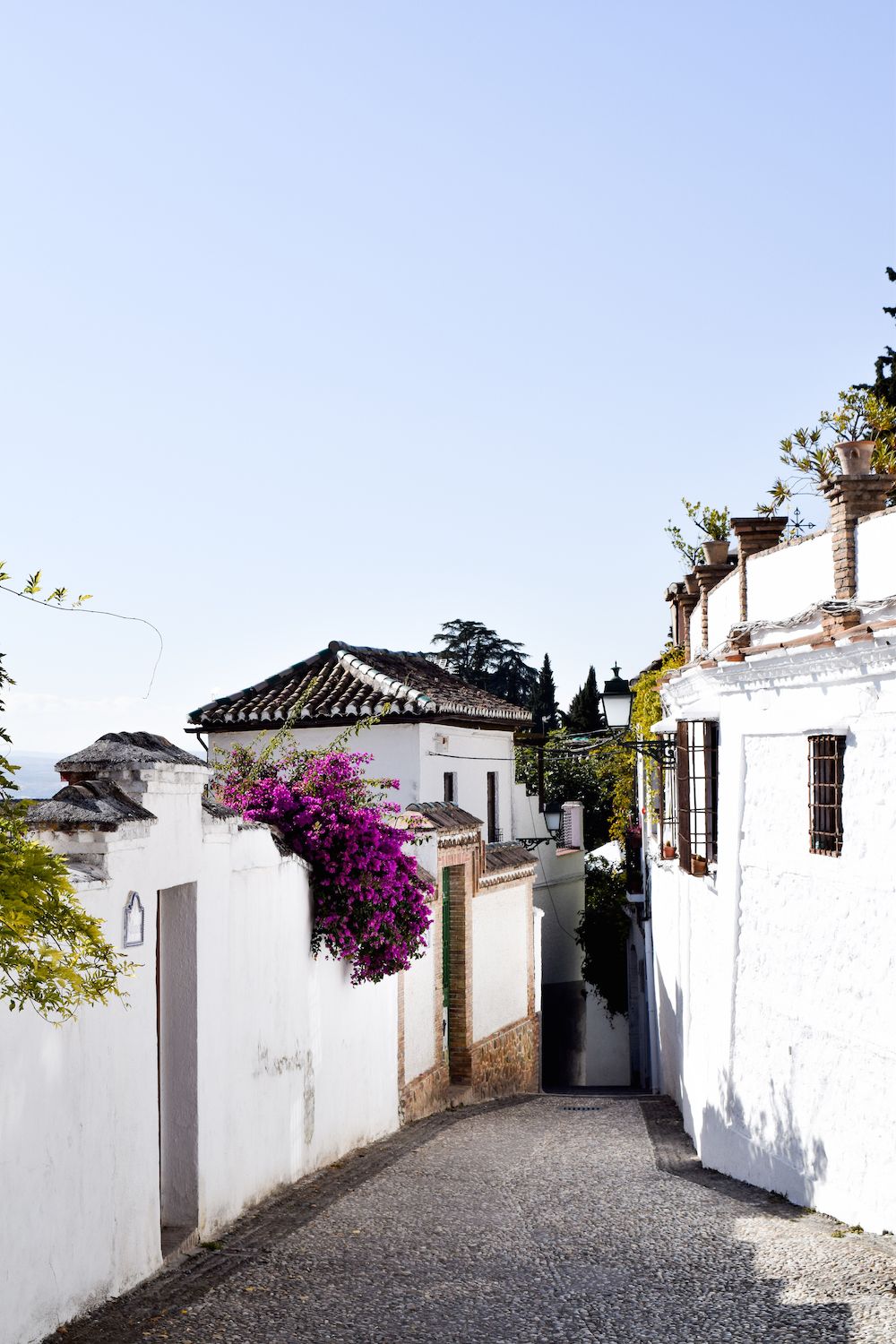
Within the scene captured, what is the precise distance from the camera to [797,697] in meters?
9.64

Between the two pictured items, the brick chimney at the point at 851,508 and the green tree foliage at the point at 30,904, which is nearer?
the green tree foliage at the point at 30,904

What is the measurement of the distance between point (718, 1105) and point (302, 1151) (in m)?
3.90

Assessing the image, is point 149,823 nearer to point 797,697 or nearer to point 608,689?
point 797,697

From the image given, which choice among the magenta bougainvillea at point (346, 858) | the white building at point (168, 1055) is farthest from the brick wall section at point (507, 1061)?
the magenta bougainvillea at point (346, 858)

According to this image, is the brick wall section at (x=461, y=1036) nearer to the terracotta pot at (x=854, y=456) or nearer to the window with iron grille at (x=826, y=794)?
the window with iron grille at (x=826, y=794)

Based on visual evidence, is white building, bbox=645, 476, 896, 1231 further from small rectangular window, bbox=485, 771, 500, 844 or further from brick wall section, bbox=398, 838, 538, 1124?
small rectangular window, bbox=485, 771, 500, 844

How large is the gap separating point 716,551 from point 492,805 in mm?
11567

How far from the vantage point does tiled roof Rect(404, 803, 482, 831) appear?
1526cm

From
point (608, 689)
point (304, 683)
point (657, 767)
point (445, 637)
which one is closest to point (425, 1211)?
point (608, 689)

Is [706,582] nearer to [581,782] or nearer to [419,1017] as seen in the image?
[419,1017]

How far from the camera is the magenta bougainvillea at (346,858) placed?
10.8m

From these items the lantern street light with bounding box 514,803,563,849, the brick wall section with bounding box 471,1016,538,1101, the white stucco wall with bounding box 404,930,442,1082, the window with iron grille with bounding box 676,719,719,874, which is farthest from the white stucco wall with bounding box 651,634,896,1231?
the lantern street light with bounding box 514,803,563,849

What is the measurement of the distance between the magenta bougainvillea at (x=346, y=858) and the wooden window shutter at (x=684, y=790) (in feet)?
10.8

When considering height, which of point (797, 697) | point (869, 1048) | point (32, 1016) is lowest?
point (869, 1048)
